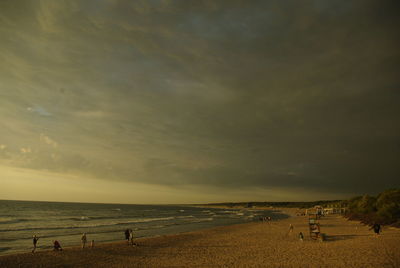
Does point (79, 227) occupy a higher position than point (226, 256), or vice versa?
point (226, 256)

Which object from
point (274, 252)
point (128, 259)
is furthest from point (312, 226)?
point (128, 259)

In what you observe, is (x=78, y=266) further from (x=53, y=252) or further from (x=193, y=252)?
(x=193, y=252)

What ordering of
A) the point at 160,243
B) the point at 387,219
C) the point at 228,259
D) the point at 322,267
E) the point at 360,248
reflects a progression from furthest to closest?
1. the point at 387,219
2. the point at 160,243
3. the point at 360,248
4. the point at 228,259
5. the point at 322,267

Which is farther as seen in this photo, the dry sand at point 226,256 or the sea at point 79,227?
the sea at point 79,227

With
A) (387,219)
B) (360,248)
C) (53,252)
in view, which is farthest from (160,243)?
(387,219)

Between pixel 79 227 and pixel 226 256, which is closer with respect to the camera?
pixel 226 256

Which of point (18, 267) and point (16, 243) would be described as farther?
point (16, 243)

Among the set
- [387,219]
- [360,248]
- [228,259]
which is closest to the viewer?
[228,259]

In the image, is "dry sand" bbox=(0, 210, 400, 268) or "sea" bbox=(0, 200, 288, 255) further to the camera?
"sea" bbox=(0, 200, 288, 255)

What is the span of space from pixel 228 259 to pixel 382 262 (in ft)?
31.4

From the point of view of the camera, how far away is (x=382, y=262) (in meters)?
15.9

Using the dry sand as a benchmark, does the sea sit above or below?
below

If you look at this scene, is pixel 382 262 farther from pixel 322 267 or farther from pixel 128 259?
pixel 128 259

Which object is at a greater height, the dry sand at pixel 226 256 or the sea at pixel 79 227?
the dry sand at pixel 226 256
